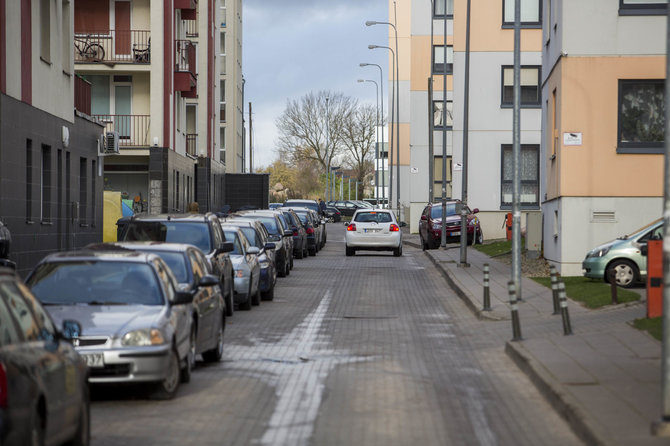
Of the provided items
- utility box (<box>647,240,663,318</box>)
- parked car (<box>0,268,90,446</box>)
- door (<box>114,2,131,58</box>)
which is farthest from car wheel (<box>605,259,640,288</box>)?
door (<box>114,2,131,58</box>)

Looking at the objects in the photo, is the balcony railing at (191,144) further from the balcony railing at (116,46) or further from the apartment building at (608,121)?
the apartment building at (608,121)

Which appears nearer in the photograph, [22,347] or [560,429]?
[22,347]

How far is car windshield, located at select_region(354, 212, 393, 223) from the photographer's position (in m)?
40.6

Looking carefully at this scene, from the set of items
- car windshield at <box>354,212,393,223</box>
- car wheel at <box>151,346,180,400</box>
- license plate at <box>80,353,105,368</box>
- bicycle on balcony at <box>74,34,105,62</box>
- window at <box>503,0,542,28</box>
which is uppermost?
window at <box>503,0,542,28</box>

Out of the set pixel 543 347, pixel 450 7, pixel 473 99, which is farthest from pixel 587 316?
pixel 450 7

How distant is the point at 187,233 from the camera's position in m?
19.8

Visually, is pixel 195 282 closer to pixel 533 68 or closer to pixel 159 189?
pixel 159 189

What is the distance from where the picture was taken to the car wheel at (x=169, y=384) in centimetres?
1088

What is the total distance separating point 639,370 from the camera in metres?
12.0

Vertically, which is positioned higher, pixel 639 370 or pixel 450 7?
pixel 450 7

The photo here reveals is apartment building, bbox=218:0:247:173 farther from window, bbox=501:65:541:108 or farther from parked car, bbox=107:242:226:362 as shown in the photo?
parked car, bbox=107:242:226:362

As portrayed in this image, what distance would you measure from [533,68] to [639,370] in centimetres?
3904

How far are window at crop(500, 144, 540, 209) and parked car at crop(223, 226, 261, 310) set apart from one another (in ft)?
86.1

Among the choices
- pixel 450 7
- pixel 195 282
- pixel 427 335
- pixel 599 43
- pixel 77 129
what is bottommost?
pixel 427 335
